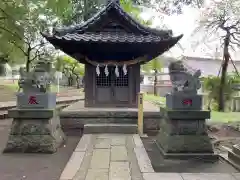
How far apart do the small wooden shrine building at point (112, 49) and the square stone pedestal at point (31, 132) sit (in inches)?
158

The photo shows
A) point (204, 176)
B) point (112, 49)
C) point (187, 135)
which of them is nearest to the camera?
point (204, 176)

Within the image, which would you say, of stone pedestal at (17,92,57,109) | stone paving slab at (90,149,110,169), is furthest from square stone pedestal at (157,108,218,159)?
stone pedestal at (17,92,57,109)

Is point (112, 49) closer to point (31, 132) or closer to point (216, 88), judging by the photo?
point (31, 132)

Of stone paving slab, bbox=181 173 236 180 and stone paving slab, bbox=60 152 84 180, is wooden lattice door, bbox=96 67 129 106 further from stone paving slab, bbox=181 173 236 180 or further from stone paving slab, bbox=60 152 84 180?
stone paving slab, bbox=181 173 236 180

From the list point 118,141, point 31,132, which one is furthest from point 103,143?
point 31,132

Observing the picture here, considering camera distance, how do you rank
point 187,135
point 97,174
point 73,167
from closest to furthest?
1. point 97,174
2. point 73,167
3. point 187,135

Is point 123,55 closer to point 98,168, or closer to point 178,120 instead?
point 178,120

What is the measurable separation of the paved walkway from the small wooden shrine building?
4.61 metres

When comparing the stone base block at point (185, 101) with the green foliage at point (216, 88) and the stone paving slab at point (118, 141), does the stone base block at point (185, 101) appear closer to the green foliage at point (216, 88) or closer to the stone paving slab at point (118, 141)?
the stone paving slab at point (118, 141)

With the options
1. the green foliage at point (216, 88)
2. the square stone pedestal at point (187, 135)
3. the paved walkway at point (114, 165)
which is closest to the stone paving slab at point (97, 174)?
the paved walkway at point (114, 165)

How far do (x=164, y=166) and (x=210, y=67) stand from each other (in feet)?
123

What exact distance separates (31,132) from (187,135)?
408cm

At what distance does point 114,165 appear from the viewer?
582 cm

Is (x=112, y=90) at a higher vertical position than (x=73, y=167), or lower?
higher
